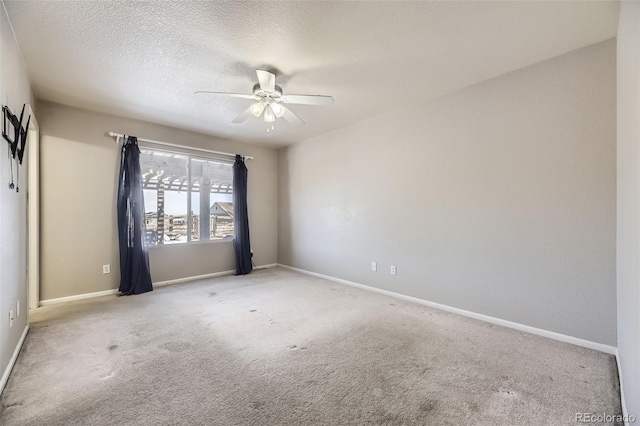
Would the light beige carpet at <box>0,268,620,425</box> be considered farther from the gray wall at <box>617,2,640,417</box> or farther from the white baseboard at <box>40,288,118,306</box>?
the gray wall at <box>617,2,640,417</box>

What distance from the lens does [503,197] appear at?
8.94 feet

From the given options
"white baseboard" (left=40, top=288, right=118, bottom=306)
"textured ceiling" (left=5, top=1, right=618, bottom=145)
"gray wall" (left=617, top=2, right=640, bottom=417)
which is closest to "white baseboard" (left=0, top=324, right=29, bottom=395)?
"white baseboard" (left=40, top=288, right=118, bottom=306)

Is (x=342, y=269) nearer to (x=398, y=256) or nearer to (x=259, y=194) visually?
(x=398, y=256)

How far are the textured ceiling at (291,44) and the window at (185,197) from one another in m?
1.24

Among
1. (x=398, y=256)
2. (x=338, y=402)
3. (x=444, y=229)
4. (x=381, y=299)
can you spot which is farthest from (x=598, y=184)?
(x=338, y=402)

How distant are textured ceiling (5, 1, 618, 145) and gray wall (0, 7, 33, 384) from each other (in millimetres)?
188

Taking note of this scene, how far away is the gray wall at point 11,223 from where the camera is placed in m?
1.81

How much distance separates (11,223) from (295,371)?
2.38 m

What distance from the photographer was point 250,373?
6.31 ft

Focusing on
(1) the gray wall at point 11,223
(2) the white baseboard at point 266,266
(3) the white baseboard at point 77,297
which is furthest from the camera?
(2) the white baseboard at point 266,266

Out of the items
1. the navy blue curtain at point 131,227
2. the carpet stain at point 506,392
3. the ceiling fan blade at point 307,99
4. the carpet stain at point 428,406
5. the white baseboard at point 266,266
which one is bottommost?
the carpet stain at point 506,392

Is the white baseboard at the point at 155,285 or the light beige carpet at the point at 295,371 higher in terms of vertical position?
the white baseboard at the point at 155,285

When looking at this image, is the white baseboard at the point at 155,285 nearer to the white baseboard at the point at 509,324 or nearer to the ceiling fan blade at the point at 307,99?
the white baseboard at the point at 509,324

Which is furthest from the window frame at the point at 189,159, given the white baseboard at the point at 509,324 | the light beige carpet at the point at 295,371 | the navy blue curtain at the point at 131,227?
the white baseboard at the point at 509,324
